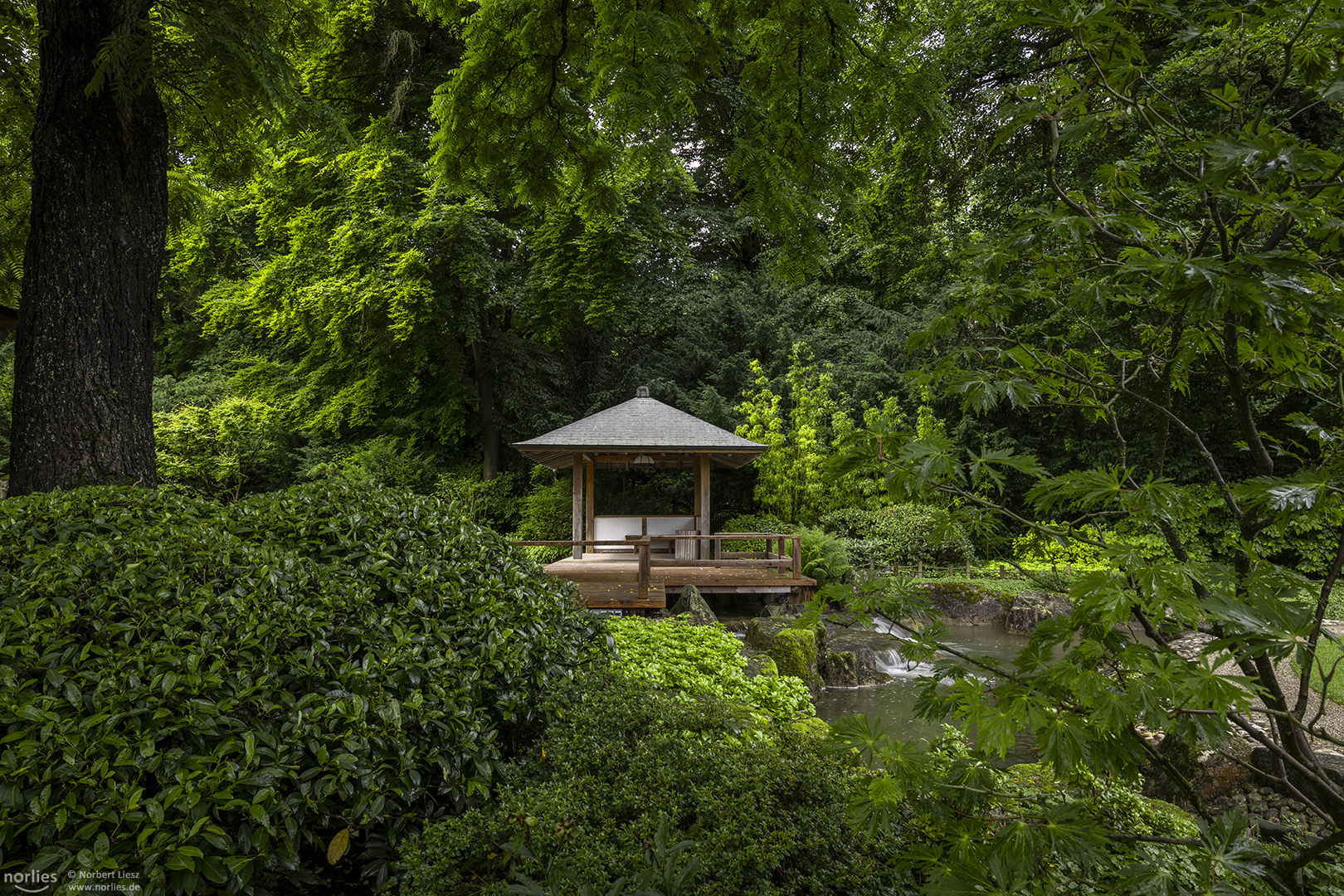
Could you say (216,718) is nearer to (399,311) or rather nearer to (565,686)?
(565,686)

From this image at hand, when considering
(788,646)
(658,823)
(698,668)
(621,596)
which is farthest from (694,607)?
(658,823)

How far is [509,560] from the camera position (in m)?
3.26

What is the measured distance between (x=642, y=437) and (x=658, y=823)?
9.02 meters

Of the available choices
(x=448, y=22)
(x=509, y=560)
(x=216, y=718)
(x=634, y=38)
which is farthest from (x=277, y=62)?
(x=216, y=718)

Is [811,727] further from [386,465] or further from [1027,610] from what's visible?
[386,465]

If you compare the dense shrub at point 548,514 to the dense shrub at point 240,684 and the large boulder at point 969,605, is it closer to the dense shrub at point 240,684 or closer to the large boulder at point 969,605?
the large boulder at point 969,605

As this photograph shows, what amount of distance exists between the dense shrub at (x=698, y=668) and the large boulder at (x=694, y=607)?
3.29 meters

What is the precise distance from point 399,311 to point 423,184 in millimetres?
2818

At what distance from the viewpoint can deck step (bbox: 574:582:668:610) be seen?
8.38 m

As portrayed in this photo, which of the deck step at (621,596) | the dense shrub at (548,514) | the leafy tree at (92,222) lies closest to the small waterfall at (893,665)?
the deck step at (621,596)

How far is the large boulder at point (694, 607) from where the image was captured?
788 centimetres

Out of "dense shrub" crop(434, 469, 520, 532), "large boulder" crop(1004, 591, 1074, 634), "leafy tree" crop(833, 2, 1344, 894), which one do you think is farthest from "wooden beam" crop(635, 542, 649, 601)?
"leafy tree" crop(833, 2, 1344, 894)

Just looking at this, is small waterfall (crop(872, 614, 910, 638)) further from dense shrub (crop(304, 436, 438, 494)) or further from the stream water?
dense shrub (crop(304, 436, 438, 494))

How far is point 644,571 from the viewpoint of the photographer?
8.59 metres
